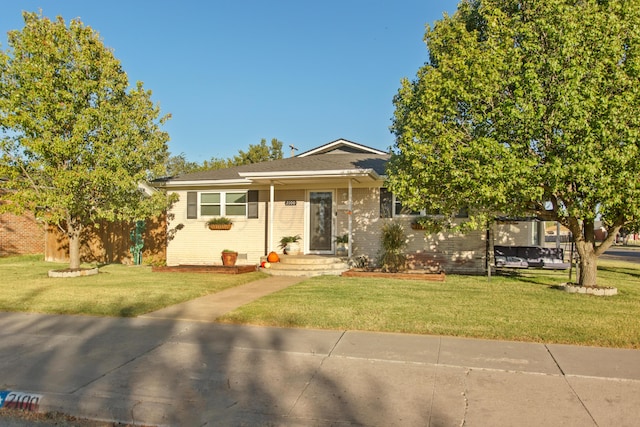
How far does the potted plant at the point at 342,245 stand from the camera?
1525 cm

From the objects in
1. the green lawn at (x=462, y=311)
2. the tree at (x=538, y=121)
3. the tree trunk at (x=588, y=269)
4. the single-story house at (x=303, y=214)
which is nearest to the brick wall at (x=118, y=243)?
the single-story house at (x=303, y=214)

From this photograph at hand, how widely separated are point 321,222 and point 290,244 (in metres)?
1.30

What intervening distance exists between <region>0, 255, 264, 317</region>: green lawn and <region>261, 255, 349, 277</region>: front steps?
572mm

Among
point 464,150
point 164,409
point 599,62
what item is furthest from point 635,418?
point 599,62

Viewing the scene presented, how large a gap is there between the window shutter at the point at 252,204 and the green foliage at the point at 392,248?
4764mm

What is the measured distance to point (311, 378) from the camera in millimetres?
4918

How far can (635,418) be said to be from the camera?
392 centimetres

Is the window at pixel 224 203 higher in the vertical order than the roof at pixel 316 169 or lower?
lower

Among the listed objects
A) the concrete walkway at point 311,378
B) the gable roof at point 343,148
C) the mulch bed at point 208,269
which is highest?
the gable roof at point 343,148

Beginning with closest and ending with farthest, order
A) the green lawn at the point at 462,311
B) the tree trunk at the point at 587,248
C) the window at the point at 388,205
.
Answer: the green lawn at the point at 462,311
the tree trunk at the point at 587,248
the window at the point at 388,205

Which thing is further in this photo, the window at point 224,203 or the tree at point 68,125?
the window at point 224,203

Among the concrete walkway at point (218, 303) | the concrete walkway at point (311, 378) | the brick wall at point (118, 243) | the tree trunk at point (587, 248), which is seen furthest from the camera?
the brick wall at point (118, 243)

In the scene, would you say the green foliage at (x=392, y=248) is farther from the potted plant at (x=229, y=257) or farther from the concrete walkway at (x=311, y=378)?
the concrete walkway at (x=311, y=378)

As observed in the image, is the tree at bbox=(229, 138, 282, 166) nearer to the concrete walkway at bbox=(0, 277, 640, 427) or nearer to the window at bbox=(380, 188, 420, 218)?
the window at bbox=(380, 188, 420, 218)
